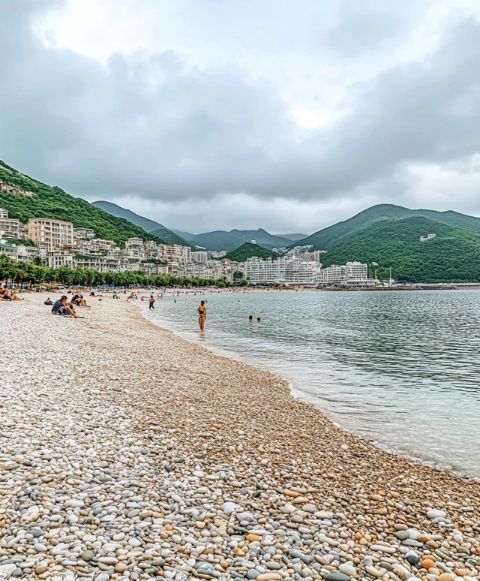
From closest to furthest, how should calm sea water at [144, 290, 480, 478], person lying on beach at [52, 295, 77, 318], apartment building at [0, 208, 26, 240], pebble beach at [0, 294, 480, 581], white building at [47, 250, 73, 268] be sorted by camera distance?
1. pebble beach at [0, 294, 480, 581]
2. calm sea water at [144, 290, 480, 478]
3. person lying on beach at [52, 295, 77, 318]
4. white building at [47, 250, 73, 268]
5. apartment building at [0, 208, 26, 240]

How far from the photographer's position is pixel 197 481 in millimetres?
5859

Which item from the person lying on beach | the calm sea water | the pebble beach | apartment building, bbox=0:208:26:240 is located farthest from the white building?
the pebble beach

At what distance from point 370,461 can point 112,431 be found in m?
4.45

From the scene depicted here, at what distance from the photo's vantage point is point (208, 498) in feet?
17.7

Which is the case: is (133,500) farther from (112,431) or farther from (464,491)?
(464,491)

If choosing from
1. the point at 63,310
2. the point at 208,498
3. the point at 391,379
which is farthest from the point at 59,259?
the point at 208,498

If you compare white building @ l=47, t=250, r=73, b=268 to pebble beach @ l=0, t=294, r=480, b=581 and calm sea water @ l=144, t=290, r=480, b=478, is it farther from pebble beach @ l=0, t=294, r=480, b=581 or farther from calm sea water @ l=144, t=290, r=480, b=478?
pebble beach @ l=0, t=294, r=480, b=581

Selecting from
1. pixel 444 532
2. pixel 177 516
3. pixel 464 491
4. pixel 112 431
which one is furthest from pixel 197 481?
pixel 464 491

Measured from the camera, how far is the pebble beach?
416 centimetres

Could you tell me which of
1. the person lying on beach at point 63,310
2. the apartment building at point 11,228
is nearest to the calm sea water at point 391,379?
the person lying on beach at point 63,310

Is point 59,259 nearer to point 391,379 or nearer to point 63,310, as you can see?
point 63,310

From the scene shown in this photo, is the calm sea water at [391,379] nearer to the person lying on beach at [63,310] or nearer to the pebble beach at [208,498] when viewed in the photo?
the pebble beach at [208,498]

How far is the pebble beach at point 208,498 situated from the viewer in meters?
Result: 4.16

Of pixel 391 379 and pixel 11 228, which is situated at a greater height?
pixel 11 228
